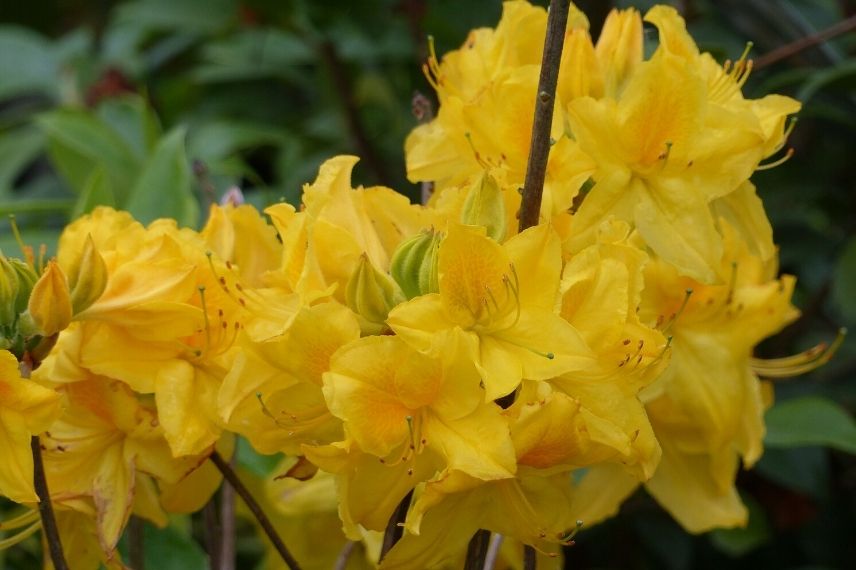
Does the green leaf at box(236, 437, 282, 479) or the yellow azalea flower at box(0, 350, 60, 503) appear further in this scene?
the green leaf at box(236, 437, 282, 479)

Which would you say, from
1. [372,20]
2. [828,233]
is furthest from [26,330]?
[828,233]

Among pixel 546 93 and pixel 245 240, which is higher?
pixel 546 93

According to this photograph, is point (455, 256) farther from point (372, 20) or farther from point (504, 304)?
point (372, 20)

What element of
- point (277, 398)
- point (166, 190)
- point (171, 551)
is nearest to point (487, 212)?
point (277, 398)

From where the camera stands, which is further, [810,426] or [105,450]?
[810,426]

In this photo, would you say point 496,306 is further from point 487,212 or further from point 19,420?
point 19,420

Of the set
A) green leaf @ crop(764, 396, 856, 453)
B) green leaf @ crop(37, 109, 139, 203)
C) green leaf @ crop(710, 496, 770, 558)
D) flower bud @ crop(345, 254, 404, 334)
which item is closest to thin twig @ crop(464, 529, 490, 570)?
flower bud @ crop(345, 254, 404, 334)

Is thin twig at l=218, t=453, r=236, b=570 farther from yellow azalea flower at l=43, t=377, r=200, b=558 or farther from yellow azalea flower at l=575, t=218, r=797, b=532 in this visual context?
yellow azalea flower at l=575, t=218, r=797, b=532
